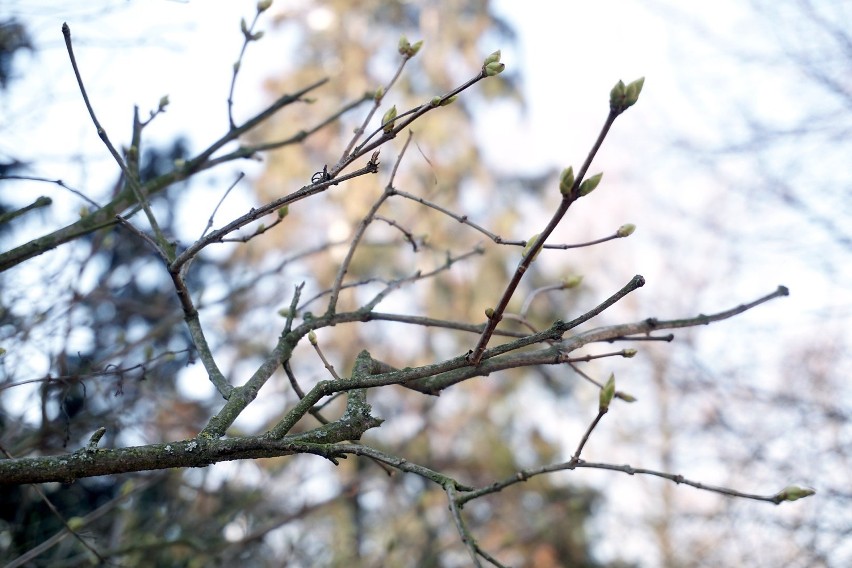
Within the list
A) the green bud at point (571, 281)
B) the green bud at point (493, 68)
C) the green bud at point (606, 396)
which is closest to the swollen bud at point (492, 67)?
the green bud at point (493, 68)

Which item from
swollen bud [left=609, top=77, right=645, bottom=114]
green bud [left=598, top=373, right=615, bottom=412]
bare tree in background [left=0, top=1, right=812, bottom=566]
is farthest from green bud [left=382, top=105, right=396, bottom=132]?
green bud [left=598, top=373, right=615, bottom=412]

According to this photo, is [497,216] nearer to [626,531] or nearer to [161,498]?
[626,531]

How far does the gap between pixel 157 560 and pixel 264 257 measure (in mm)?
6719

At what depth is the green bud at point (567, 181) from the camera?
4.49ft

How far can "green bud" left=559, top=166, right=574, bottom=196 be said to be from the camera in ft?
4.49

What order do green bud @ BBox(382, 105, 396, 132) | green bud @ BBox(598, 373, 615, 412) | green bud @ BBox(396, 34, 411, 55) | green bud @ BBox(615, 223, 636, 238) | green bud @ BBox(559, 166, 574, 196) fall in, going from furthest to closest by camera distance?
green bud @ BBox(396, 34, 411, 55) → green bud @ BBox(615, 223, 636, 238) → green bud @ BBox(382, 105, 396, 132) → green bud @ BBox(598, 373, 615, 412) → green bud @ BBox(559, 166, 574, 196)

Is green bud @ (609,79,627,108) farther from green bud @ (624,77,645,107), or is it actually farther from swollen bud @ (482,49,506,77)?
swollen bud @ (482,49,506,77)

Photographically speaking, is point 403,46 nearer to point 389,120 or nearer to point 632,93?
point 389,120

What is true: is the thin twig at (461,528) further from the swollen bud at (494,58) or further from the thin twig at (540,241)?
the swollen bud at (494,58)

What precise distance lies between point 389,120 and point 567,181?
0.59 meters

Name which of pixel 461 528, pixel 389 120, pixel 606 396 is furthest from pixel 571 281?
pixel 461 528

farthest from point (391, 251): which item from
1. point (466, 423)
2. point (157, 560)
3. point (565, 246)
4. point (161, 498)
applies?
point (565, 246)

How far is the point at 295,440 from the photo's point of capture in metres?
1.74

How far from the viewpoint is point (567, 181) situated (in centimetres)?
138
